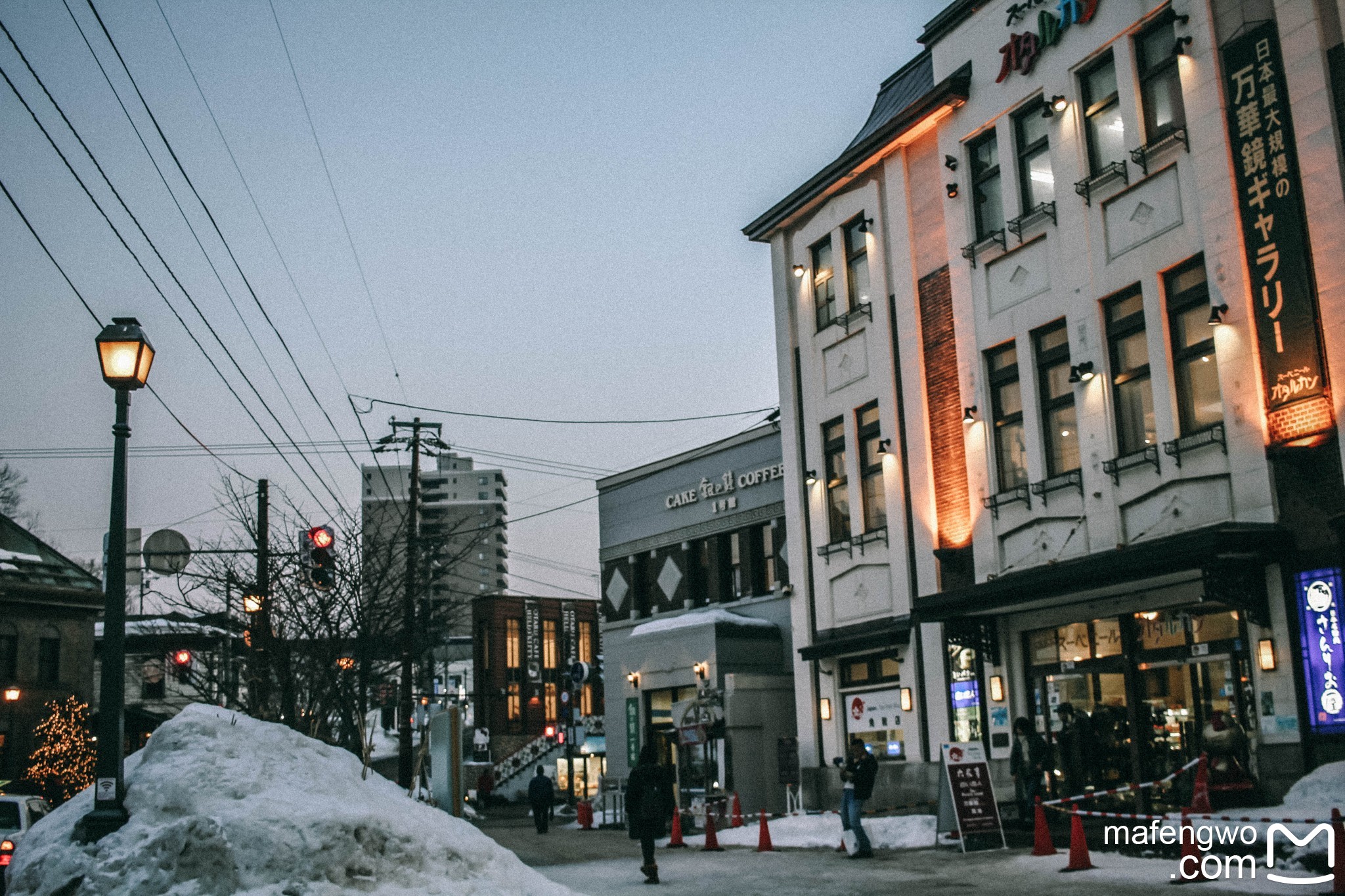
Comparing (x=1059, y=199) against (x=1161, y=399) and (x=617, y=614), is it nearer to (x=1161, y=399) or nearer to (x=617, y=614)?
(x=1161, y=399)

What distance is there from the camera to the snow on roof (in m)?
31.2

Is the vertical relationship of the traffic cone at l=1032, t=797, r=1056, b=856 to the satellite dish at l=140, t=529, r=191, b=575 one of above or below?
below

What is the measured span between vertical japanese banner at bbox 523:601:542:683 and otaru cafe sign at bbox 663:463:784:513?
1758 inches

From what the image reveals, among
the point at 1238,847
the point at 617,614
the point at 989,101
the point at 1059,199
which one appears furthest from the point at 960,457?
the point at 617,614

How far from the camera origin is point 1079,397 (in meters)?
19.5

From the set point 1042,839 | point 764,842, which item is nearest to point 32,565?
point 764,842

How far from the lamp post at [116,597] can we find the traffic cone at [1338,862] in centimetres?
1081

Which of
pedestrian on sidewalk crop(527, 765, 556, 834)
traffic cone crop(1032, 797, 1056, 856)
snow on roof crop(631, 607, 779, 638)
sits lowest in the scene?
pedestrian on sidewalk crop(527, 765, 556, 834)

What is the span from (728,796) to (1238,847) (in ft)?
52.3

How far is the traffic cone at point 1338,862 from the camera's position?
11.2 meters

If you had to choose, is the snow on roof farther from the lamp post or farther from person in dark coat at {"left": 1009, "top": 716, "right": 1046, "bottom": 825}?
the lamp post

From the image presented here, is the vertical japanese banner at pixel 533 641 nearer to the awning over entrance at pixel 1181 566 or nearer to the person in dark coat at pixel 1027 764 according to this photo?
the person in dark coat at pixel 1027 764

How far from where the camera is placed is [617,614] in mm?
37875

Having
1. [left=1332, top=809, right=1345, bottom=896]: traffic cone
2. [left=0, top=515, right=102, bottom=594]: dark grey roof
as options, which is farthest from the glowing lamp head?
[left=0, top=515, right=102, bottom=594]: dark grey roof
